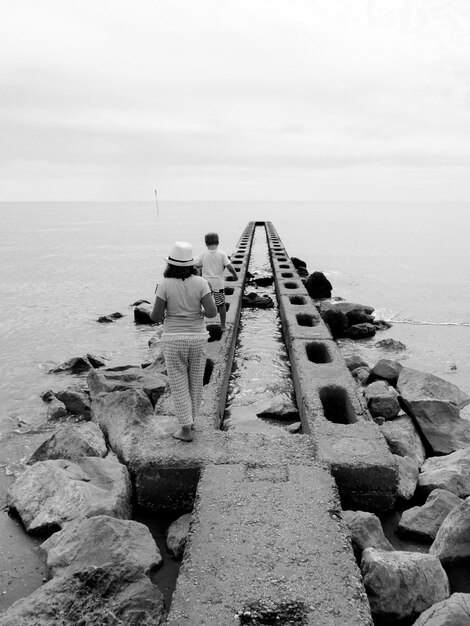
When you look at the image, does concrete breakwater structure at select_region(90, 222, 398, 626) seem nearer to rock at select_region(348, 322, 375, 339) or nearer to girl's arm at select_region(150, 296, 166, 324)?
girl's arm at select_region(150, 296, 166, 324)

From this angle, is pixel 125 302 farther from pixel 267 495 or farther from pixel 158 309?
pixel 267 495

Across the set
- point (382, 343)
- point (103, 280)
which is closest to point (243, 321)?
point (382, 343)

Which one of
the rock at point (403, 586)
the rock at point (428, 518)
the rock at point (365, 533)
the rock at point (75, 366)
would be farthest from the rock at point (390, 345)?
the rock at point (403, 586)

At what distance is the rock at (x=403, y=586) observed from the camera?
10.5ft

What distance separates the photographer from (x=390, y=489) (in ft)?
14.5

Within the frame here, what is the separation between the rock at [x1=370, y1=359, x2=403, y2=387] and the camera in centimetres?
838

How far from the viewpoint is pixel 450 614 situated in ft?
8.94

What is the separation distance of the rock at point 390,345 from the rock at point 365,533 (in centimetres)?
887

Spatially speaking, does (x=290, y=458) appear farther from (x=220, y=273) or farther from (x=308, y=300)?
(x=308, y=300)

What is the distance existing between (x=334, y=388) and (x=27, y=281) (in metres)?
22.7

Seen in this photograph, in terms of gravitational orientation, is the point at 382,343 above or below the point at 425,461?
below

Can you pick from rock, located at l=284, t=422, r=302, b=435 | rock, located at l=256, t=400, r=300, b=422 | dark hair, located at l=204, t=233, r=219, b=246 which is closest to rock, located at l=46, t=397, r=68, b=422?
rock, located at l=256, t=400, r=300, b=422

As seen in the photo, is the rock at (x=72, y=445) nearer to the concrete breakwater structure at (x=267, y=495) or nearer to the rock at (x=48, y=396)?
the concrete breakwater structure at (x=267, y=495)

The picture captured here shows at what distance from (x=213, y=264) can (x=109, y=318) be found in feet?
30.8
